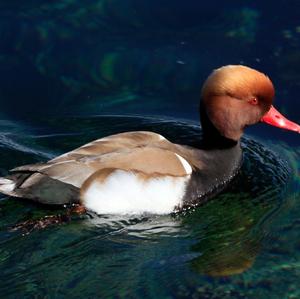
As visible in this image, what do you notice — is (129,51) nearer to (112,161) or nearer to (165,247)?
(112,161)

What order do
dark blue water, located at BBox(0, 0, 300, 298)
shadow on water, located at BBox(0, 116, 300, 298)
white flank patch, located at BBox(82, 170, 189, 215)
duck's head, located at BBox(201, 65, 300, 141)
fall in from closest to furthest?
shadow on water, located at BBox(0, 116, 300, 298) < dark blue water, located at BBox(0, 0, 300, 298) < white flank patch, located at BBox(82, 170, 189, 215) < duck's head, located at BBox(201, 65, 300, 141)

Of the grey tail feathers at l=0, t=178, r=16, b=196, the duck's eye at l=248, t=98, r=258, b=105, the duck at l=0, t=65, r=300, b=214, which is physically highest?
the duck's eye at l=248, t=98, r=258, b=105

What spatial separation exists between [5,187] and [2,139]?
1.17 meters

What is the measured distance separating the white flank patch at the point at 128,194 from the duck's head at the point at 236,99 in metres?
0.76

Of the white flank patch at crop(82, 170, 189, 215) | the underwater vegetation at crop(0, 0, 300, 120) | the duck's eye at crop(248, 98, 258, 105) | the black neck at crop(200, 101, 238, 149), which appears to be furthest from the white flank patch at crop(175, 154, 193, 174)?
the underwater vegetation at crop(0, 0, 300, 120)

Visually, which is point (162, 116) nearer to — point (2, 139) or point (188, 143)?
point (188, 143)

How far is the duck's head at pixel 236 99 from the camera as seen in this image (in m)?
6.34

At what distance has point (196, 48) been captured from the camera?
8.48m

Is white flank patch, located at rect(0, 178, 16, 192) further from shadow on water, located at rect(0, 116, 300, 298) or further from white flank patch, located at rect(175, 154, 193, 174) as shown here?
white flank patch, located at rect(175, 154, 193, 174)

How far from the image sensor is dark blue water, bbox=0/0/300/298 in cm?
545

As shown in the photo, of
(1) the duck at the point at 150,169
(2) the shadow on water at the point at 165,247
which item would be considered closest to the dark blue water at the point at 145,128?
(2) the shadow on water at the point at 165,247

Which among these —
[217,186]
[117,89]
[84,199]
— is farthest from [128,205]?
[117,89]

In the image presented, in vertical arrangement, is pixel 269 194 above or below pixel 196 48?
below

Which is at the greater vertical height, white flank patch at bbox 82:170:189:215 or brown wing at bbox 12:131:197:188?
brown wing at bbox 12:131:197:188
